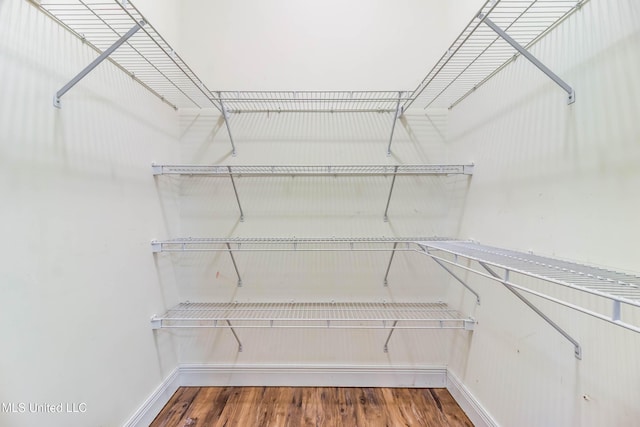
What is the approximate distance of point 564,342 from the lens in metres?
0.96

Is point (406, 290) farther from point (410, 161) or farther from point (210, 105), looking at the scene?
point (210, 105)

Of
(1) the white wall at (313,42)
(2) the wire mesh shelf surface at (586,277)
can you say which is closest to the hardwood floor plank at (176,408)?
(2) the wire mesh shelf surface at (586,277)

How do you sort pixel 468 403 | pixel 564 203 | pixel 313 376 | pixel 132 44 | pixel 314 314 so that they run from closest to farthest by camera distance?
1. pixel 564 203
2. pixel 132 44
3. pixel 468 403
4. pixel 314 314
5. pixel 313 376

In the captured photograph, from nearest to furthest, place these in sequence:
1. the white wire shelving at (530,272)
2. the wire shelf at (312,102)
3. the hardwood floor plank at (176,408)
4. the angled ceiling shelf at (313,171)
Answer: the white wire shelving at (530,272) < the hardwood floor plank at (176,408) < the angled ceiling shelf at (313,171) < the wire shelf at (312,102)

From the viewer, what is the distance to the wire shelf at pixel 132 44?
3.18ft

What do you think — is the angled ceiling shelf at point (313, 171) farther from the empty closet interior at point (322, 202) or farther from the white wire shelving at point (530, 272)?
the white wire shelving at point (530, 272)

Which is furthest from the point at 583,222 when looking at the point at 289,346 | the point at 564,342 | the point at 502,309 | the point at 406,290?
the point at 289,346

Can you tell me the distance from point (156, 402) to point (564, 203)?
2.15 meters

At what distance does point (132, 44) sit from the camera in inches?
47.2

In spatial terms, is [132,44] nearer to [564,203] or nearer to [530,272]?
[530,272]

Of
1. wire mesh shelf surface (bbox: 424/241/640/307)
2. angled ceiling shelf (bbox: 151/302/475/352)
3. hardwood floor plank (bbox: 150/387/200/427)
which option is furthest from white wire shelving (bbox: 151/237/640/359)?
hardwood floor plank (bbox: 150/387/200/427)

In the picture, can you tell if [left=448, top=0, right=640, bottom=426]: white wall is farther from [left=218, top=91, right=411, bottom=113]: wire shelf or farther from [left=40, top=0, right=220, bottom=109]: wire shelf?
[left=40, top=0, right=220, bottom=109]: wire shelf

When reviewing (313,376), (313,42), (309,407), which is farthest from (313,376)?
(313,42)

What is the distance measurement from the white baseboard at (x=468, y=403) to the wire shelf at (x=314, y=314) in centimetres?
34
